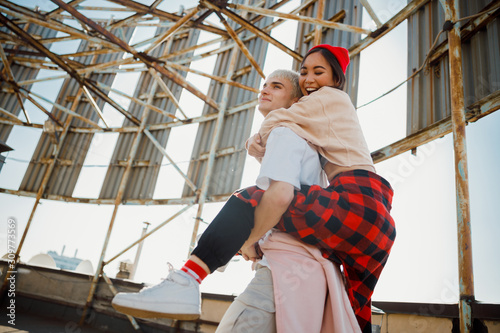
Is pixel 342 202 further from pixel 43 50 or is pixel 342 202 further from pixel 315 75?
pixel 43 50

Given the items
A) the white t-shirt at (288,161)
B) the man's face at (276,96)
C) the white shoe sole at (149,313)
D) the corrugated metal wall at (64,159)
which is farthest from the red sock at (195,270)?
the corrugated metal wall at (64,159)

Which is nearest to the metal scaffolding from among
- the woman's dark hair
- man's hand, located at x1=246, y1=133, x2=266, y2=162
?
the woman's dark hair

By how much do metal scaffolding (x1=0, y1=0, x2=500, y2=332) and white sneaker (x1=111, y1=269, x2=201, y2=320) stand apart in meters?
2.34

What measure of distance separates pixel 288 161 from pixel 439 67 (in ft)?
13.0

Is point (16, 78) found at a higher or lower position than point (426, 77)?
higher

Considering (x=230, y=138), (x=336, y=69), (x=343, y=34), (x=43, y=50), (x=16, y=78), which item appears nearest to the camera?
(x=336, y=69)

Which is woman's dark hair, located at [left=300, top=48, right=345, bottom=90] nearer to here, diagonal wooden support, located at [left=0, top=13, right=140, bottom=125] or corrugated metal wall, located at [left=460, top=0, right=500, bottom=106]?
corrugated metal wall, located at [left=460, top=0, right=500, bottom=106]

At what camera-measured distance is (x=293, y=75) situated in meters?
1.90

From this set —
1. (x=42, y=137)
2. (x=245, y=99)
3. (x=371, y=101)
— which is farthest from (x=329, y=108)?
(x=42, y=137)

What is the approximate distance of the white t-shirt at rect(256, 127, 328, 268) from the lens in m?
1.18

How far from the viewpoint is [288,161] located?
1.20m

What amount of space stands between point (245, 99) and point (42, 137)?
27.3 ft

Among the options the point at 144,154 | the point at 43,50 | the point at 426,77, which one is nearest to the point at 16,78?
the point at 43,50

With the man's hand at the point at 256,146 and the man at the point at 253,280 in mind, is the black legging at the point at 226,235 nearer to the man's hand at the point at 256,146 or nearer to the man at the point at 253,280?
the man at the point at 253,280
